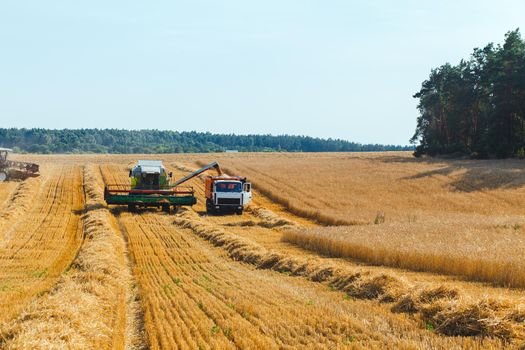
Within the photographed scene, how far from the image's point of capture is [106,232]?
26062 millimetres

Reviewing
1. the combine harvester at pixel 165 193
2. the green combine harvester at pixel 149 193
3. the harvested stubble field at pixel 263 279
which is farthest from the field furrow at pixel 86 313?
the combine harvester at pixel 165 193

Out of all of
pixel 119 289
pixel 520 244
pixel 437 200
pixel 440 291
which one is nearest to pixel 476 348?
pixel 440 291

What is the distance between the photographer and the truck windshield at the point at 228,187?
38.3 metres

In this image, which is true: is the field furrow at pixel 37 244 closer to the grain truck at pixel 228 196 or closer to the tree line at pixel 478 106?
the grain truck at pixel 228 196

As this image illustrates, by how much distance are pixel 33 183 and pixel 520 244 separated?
39614 millimetres

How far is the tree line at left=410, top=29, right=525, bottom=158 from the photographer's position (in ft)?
198

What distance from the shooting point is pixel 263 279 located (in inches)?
651

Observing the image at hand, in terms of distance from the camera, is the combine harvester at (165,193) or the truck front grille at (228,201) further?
the truck front grille at (228,201)

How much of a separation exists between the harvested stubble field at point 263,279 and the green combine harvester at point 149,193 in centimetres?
94

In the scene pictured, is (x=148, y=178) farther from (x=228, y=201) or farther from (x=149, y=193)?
(x=228, y=201)

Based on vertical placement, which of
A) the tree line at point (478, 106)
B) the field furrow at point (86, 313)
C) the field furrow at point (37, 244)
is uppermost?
the tree line at point (478, 106)

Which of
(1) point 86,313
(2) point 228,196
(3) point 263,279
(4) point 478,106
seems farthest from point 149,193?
(4) point 478,106

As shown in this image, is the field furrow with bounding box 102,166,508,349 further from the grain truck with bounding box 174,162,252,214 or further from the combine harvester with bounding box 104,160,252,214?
the grain truck with bounding box 174,162,252,214

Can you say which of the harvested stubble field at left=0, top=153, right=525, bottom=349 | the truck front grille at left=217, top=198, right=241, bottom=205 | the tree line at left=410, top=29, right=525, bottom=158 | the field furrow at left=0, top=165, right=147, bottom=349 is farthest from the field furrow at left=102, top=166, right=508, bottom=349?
the tree line at left=410, top=29, right=525, bottom=158
